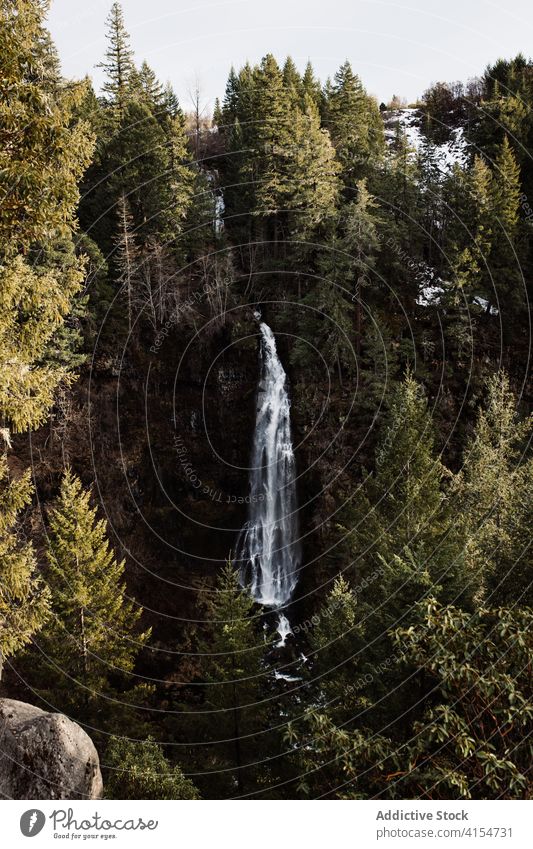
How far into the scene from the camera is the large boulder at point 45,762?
40.4 ft

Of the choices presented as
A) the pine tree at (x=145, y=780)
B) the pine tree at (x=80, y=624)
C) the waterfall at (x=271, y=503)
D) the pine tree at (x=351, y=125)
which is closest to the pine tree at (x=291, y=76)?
the pine tree at (x=351, y=125)

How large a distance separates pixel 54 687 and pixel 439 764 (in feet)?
57.0

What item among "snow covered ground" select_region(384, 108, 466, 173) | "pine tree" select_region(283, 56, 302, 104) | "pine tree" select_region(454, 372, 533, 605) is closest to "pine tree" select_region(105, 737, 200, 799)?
"pine tree" select_region(454, 372, 533, 605)

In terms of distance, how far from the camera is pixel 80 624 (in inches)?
825

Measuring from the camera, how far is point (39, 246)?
94.8 feet

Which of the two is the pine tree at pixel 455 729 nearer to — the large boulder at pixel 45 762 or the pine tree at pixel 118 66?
the large boulder at pixel 45 762

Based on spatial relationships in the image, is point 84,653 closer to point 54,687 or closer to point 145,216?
point 54,687

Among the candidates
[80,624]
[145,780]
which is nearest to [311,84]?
[80,624]

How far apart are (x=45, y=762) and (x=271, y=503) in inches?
940

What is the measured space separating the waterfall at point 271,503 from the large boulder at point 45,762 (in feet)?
70.2

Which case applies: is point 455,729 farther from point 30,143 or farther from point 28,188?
point 30,143

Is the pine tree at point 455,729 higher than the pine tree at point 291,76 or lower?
lower

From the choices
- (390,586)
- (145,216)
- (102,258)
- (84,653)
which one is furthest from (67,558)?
(145,216)

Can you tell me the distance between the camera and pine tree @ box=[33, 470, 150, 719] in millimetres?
20609
